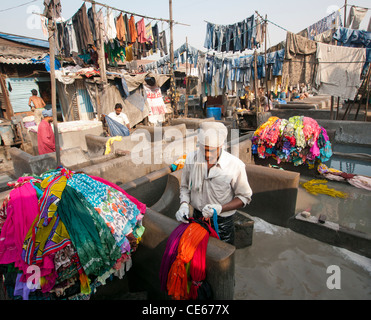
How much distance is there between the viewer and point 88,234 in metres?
1.95

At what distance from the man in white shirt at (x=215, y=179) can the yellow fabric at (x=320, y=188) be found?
3.80 m

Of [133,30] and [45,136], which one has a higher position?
[133,30]

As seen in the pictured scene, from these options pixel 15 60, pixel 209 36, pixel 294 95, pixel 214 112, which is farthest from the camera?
pixel 294 95

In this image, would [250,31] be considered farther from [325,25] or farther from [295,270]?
[295,270]

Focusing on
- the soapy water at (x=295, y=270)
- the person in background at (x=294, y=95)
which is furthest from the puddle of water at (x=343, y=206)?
the person in background at (x=294, y=95)

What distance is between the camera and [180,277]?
1.84 metres

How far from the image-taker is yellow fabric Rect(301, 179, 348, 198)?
4848 mm

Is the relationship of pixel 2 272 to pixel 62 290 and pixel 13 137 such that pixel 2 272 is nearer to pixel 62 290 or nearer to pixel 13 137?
pixel 62 290

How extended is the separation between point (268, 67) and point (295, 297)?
1078 centimetres

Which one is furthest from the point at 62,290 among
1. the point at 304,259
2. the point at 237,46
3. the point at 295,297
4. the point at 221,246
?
the point at 237,46

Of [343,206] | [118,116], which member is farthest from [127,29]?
[343,206]

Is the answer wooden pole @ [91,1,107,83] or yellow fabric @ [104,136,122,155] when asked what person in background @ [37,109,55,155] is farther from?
wooden pole @ [91,1,107,83]

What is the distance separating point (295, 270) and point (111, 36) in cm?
1000

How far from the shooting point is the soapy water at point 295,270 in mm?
2709
